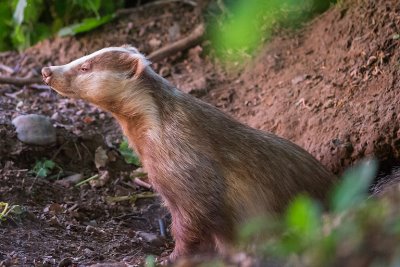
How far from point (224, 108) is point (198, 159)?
2.61 metres

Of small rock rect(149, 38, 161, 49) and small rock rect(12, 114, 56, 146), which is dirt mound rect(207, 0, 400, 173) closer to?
small rock rect(149, 38, 161, 49)

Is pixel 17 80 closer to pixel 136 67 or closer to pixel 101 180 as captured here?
pixel 101 180

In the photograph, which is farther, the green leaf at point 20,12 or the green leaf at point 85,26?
the green leaf at point 85,26

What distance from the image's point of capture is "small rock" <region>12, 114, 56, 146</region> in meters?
7.90

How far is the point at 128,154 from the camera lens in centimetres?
833

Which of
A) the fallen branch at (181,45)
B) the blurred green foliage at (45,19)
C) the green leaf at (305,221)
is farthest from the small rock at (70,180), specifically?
the green leaf at (305,221)

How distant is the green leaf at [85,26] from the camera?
10.2m

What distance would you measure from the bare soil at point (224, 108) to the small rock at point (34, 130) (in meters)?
0.08

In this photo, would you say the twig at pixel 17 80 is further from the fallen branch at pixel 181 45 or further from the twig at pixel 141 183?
the twig at pixel 141 183

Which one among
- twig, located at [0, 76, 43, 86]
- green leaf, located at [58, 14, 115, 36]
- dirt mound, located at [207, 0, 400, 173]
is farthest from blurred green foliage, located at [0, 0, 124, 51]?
dirt mound, located at [207, 0, 400, 173]

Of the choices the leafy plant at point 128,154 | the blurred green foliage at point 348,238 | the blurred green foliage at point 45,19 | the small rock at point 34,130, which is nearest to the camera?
the blurred green foliage at point 348,238

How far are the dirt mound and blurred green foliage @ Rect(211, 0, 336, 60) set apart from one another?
0.19 meters

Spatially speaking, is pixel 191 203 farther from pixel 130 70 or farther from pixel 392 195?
pixel 392 195

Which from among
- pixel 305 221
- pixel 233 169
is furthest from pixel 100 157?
pixel 305 221
